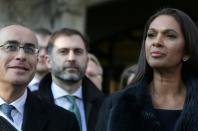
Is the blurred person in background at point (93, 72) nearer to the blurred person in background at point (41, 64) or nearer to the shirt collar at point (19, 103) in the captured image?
the blurred person in background at point (41, 64)

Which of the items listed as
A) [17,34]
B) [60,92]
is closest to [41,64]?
[60,92]

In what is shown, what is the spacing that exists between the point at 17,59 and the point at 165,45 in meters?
1.02

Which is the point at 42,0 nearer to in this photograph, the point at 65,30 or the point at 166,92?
the point at 65,30

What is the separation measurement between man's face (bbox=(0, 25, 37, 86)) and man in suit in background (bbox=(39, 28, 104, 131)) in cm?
135

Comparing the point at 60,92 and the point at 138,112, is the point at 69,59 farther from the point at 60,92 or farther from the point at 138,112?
the point at 138,112

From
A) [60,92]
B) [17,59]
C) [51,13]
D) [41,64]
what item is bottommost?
[60,92]

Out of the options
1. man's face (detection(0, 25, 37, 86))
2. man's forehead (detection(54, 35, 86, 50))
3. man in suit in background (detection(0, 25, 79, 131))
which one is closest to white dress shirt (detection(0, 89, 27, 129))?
man in suit in background (detection(0, 25, 79, 131))

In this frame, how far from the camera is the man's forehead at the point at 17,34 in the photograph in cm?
478

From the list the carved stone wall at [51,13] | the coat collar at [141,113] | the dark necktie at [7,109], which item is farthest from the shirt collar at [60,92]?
the carved stone wall at [51,13]

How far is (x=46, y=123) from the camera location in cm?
A: 470

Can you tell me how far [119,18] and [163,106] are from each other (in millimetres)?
Answer: 9663

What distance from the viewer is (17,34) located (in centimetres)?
480

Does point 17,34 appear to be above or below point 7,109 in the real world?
above

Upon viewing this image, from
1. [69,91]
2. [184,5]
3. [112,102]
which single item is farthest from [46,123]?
[184,5]
